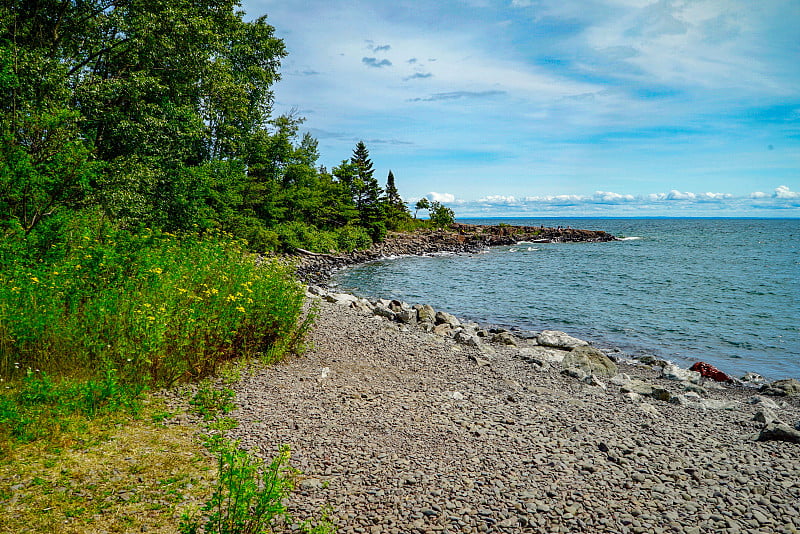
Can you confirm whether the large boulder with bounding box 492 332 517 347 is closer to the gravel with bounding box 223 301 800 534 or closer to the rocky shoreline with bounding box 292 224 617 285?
the gravel with bounding box 223 301 800 534

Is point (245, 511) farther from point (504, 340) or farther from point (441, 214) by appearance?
point (441, 214)

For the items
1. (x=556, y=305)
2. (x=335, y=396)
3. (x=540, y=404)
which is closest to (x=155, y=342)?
(x=335, y=396)

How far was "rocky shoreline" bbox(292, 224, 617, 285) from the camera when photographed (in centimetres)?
3528

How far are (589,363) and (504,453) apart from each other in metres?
7.66

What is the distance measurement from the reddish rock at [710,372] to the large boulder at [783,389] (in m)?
1.02

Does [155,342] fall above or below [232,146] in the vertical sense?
below

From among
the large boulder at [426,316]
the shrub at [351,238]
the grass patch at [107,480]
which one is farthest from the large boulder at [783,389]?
the shrub at [351,238]

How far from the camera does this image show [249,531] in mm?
3795

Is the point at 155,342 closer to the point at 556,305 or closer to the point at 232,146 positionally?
the point at 556,305

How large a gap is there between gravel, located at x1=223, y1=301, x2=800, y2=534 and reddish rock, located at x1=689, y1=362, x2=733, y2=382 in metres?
3.12

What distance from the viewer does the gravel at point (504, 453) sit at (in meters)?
4.77

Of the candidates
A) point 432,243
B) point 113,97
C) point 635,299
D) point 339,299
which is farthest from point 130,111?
point 432,243

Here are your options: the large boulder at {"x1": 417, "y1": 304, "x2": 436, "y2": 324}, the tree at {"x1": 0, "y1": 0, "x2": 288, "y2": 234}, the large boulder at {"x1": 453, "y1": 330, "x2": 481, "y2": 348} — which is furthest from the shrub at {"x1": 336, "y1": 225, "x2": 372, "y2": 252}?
the large boulder at {"x1": 453, "y1": 330, "x2": 481, "y2": 348}

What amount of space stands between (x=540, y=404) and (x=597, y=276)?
31.4 m
